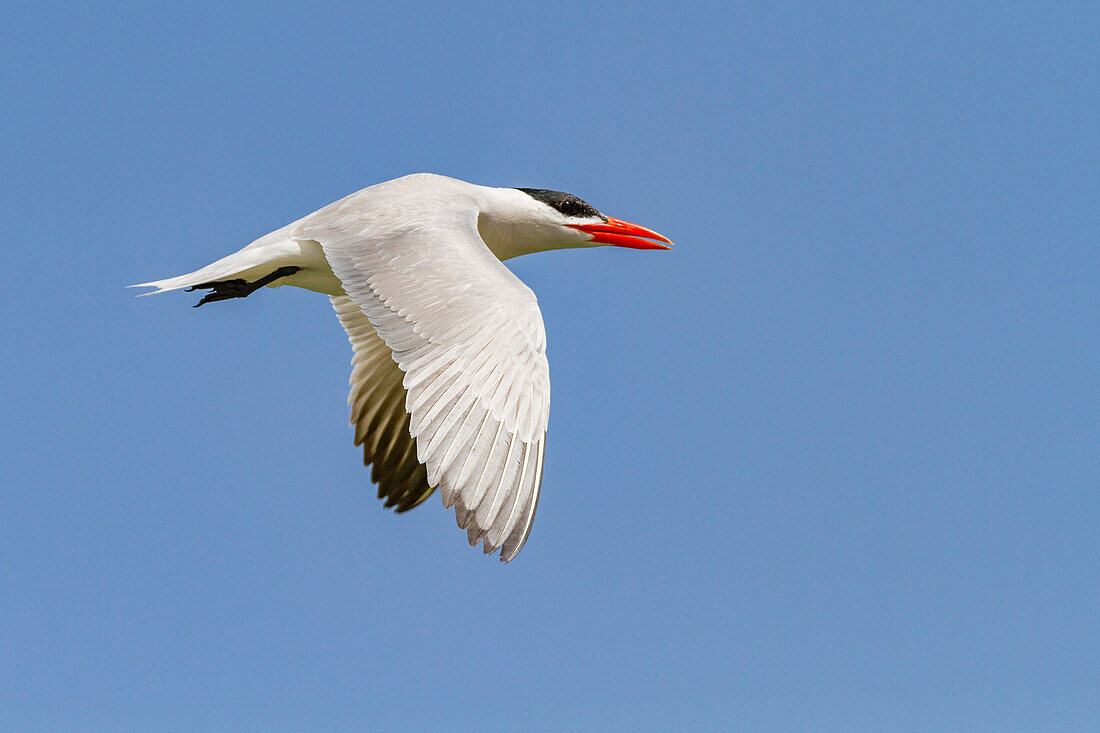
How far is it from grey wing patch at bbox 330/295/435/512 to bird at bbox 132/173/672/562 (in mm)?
11

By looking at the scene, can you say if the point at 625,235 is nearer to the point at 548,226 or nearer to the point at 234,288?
the point at 548,226

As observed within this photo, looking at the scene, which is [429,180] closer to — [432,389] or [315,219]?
[315,219]

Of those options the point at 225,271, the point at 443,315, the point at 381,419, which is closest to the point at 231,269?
the point at 225,271

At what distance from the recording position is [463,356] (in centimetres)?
584

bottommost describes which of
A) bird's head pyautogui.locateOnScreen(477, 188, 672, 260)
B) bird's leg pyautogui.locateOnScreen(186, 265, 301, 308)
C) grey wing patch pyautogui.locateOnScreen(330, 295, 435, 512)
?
grey wing patch pyautogui.locateOnScreen(330, 295, 435, 512)

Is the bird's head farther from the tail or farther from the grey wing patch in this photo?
the tail

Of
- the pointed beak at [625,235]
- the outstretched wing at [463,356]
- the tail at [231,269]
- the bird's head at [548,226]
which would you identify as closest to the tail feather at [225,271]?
the tail at [231,269]

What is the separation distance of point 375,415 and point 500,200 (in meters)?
1.99

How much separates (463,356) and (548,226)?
3.61 m

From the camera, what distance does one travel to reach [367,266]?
6934mm

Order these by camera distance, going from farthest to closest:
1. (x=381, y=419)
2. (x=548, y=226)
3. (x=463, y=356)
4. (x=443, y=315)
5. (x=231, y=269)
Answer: (x=548, y=226) → (x=381, y=419) → (x=231, y=269) → (x=443, y=315) → (x=463, y=356)

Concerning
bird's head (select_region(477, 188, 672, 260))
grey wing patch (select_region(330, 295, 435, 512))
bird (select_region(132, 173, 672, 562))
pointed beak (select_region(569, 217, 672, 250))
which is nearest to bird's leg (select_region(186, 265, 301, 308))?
bird (select_region(132, 173, 672, 562))

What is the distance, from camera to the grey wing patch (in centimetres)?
832

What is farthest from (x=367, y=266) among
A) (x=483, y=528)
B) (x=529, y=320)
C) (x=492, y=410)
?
(x=483, y=528)
